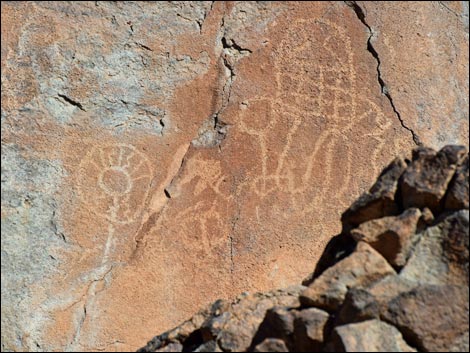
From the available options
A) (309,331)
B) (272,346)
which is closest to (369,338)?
(309,331)

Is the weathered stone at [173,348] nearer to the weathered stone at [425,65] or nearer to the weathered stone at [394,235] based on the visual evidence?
the weathered stone at [394,235]

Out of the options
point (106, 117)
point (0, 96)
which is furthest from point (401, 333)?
point (0, 96)

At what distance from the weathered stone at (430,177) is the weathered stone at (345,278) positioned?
248mm

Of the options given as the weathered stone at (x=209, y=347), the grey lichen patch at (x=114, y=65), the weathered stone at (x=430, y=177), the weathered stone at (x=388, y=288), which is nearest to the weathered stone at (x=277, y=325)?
the weathered stone at (x=209, y=347)

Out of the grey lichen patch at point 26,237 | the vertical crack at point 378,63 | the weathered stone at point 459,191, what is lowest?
the grey lichen patch at point 26,237

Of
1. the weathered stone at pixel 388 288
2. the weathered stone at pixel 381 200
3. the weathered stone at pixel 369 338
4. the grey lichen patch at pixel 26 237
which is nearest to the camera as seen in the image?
the weathered stone at pixel 369 338

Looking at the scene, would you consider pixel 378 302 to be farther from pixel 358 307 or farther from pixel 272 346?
pixel 272 346

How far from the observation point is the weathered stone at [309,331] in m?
2.69

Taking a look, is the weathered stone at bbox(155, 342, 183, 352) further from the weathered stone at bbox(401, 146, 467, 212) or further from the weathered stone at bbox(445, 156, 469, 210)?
the weathered stone at bbox(445, 156, 469, 210)

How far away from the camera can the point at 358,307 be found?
2625 mm

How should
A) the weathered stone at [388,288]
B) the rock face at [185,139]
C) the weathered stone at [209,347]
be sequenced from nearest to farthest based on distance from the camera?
→ the weathered stone at [388,288] → the weathered stone at [209,347] → the rock face at [185,139]

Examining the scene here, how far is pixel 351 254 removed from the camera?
2.92 metres

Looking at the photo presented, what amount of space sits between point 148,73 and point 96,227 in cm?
81

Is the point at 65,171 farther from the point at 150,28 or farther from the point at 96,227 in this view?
the point at 150,28
